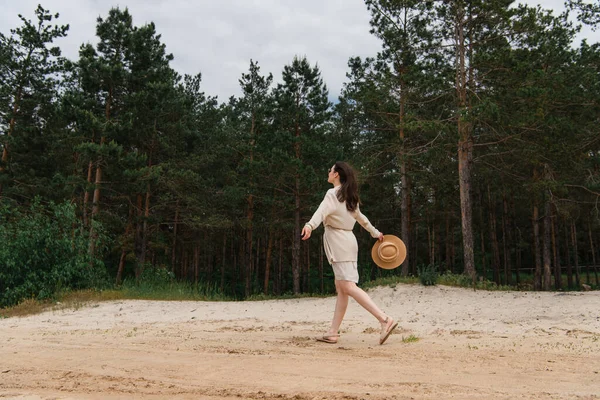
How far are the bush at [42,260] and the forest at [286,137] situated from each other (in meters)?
0.06

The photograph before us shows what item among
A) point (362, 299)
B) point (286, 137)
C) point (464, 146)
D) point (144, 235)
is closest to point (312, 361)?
point (362, 299)

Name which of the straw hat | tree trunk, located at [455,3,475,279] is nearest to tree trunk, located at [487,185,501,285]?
tree trunk, located at [455,3,475,279]

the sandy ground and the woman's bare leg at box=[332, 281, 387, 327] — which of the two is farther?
the woman's bare leg at box=[332, 281, 387, 327]

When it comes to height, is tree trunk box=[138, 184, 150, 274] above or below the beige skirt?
above

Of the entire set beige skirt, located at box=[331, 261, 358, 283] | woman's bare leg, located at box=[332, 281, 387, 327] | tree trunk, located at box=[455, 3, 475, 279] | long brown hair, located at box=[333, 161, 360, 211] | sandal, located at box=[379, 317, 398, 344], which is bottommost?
sandal, located at box=[379, 317, 398, 344]

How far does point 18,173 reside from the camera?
28.2 m

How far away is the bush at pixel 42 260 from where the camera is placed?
14.6m

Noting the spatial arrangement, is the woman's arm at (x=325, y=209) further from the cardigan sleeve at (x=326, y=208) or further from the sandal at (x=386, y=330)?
Result: the sandal at (x=386, y=330)

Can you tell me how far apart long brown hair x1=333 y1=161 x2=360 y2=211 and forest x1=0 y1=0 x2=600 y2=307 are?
37.8ft

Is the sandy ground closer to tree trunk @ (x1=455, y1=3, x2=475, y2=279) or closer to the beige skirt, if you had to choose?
the beige skirt

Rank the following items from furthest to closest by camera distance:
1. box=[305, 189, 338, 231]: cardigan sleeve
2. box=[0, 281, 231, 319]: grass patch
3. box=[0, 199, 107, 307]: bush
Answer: box=[0, 199, 107, 307]: bush, box=[0, 281, 231, 319]: grass patch, box=[305, 189, 338, 231]: cardigan sleeve

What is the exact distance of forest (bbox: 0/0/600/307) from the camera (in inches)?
718

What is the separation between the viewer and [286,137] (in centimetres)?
2467

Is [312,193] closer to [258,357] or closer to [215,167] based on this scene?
[215,167]
